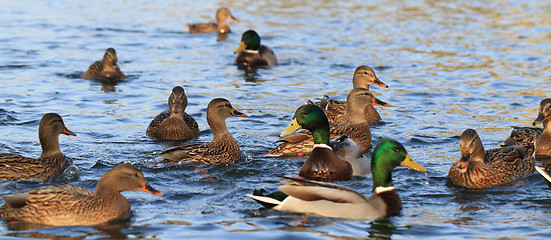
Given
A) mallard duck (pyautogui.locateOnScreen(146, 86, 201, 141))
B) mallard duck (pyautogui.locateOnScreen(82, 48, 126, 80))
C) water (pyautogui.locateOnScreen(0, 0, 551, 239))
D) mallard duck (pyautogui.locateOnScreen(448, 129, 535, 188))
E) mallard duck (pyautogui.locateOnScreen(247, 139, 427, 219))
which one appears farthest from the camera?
mallard duck (pyautogui.locateOnScreen(82, 48, 126, 80))

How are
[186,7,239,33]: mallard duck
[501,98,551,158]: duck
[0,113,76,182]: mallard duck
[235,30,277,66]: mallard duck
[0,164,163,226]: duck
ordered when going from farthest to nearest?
[186,7,239,33]: mallard duck, [235,30,277,66]: mallard duck, [501,98,551,158]: duck, [0,113,76,182]: mallard duck, [0,164,163,226]: duck

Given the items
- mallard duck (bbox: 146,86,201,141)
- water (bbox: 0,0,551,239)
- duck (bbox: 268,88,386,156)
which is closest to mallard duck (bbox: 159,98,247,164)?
water (bbox: 0,0,551,239)

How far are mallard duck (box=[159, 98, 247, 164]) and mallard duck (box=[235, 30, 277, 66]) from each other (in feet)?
23.4

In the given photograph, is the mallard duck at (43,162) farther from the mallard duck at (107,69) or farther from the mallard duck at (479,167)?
the mallard duck at (107,69)

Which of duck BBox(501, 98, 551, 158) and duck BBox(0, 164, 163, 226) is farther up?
duck BBox(501, 98, 551, 158)

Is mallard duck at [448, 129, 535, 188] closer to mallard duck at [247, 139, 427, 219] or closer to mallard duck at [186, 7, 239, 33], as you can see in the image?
mallard duck at [247, 139, 427, 219]

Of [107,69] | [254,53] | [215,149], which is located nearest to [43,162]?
[215,149]

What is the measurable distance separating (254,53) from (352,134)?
6.96 m

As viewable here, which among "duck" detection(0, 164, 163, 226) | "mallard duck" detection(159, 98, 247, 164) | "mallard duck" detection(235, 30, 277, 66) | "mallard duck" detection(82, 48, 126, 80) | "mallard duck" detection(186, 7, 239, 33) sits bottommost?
"duck" detection(0, 164, 163, 226)

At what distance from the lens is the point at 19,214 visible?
7.48 metres

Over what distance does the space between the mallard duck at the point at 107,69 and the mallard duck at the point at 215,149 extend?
5438mm

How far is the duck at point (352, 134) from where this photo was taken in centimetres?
1069

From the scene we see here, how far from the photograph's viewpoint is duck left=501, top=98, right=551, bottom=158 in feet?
34.8

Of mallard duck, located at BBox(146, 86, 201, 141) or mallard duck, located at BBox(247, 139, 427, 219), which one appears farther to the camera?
mallard duck, located at BBox(146, 86, 201, 141)
